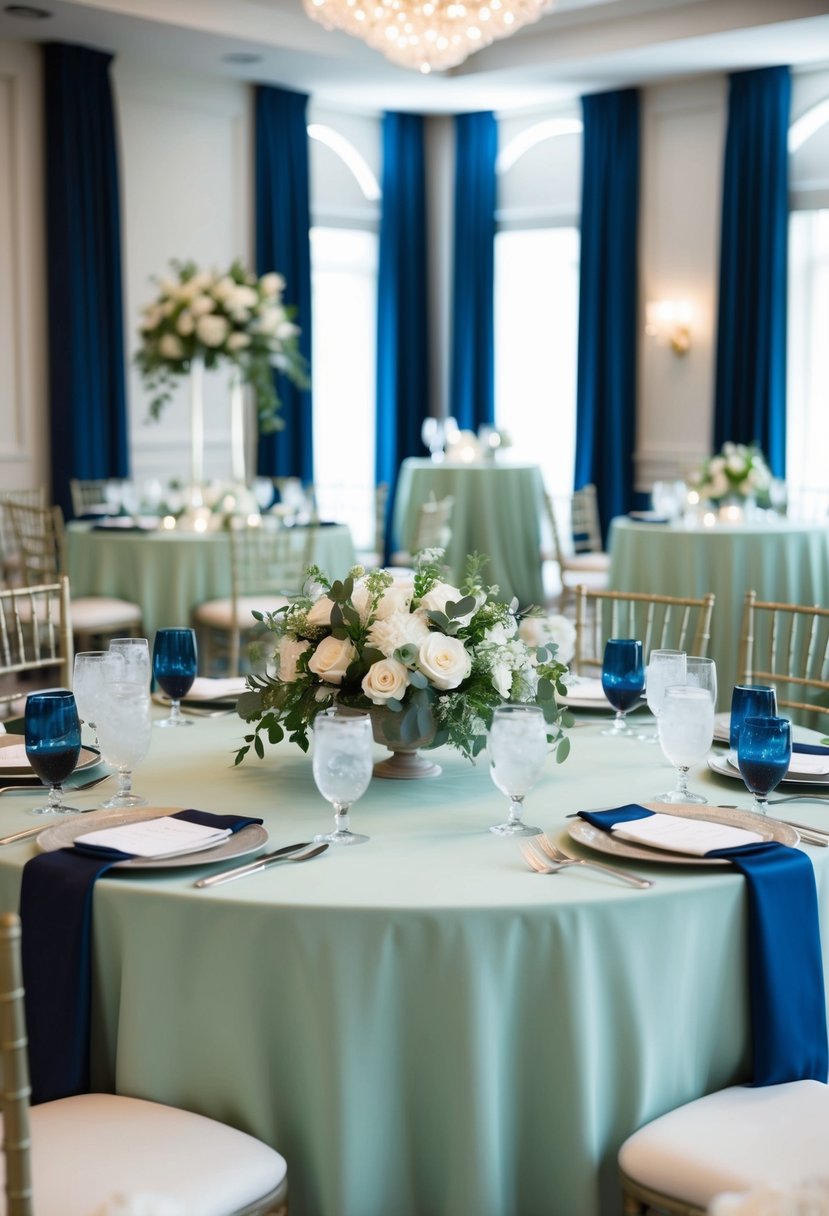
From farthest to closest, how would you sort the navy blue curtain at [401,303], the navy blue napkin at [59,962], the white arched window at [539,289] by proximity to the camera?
1. the navy blue curtain at [401,303]
2. the white arched window at [539,289]
3. the navy blue napkin at [59,962]

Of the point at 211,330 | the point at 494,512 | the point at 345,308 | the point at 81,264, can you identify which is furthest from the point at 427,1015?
the point at 345,308

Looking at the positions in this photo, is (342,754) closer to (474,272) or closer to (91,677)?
(91,677)

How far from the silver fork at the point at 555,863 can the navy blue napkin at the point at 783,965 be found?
14cm

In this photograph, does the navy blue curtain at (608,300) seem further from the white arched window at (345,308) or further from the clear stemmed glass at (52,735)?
the clear stemmed glass at (52,735)

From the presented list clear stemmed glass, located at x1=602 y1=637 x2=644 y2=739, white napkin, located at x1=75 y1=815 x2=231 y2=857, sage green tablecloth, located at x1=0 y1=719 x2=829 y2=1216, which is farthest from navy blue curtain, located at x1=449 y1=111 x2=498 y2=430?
sage green tablecloth, located at x1=0 y1=719 x2=829 y2=1216

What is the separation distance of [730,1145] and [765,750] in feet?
1.97

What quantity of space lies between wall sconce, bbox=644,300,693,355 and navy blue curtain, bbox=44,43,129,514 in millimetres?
3680

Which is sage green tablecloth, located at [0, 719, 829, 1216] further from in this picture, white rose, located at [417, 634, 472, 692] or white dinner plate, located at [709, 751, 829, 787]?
white dinner plate, located at [709, 751, 829, 787]

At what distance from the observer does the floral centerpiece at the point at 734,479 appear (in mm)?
6645

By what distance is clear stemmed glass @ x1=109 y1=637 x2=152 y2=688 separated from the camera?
2398mm

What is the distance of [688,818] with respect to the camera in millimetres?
2145

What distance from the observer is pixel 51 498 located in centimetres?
855

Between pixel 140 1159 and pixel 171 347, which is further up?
pixel 171 347

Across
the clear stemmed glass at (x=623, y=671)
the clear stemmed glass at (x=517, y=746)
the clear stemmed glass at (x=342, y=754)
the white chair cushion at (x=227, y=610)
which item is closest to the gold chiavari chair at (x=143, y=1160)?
the clear stemmed glass at (x=342, y=754)
